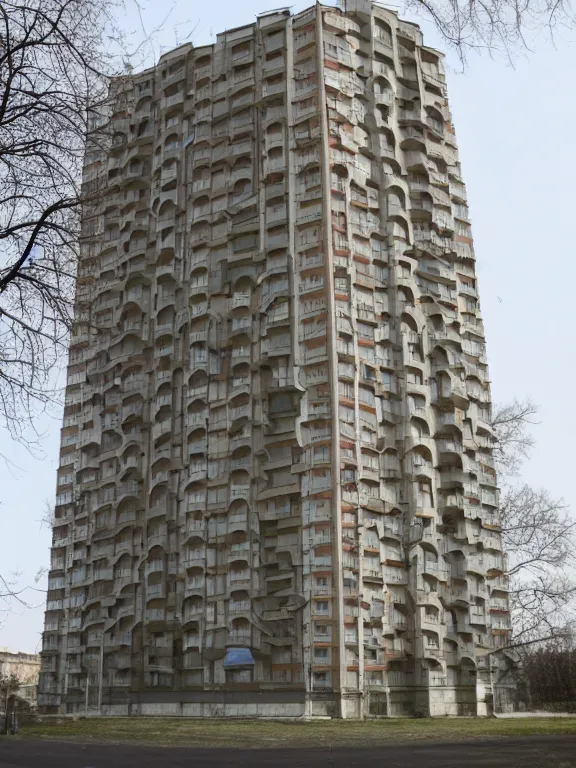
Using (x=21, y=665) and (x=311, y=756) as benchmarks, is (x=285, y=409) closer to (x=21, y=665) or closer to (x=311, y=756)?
(x=311, y=756)

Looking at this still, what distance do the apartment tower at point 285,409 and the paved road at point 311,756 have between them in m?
27.5

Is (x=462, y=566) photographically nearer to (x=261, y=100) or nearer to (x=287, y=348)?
(x=287, y=348)

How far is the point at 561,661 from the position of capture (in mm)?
76438

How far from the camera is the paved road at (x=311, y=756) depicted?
17298 mm

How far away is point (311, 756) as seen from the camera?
20.4 m

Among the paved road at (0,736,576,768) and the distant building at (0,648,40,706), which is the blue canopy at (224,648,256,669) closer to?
the paved road at (0,736,576,768)

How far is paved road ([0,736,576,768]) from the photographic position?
56.8 ft

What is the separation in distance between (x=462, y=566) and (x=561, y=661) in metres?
22.6

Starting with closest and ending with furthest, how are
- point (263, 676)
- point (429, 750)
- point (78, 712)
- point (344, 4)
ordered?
point (429, 750) < point (263, 676) < point (78, 712) < point (344, 4)

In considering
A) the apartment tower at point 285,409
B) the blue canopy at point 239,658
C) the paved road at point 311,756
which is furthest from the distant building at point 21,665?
the paved road at point 311,756

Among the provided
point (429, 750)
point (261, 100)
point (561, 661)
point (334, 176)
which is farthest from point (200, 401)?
point (429, 750)

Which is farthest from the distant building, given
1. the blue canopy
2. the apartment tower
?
the blue canopy

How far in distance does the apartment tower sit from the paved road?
1082 inches

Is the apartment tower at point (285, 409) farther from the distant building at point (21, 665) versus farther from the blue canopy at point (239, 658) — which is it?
the distant building at point (21, 665)
